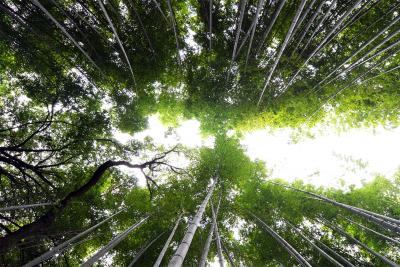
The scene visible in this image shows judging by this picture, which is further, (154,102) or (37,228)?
(154,102)

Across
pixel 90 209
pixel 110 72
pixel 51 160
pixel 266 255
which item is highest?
pixel 110 72

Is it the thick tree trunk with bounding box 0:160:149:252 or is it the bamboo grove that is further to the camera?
the bamboo grove

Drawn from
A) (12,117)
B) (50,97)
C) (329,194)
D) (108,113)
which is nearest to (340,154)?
(329,194)

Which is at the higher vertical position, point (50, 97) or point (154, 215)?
point (50, 97)

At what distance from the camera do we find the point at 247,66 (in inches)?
238

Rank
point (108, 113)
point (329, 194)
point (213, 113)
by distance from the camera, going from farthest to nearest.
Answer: point (213, 113), point (108, 113), point (329, 194)

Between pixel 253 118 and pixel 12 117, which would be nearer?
pixel 12 117

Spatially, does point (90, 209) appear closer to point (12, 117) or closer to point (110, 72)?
point (12, 117)

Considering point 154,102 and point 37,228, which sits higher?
point 154,102

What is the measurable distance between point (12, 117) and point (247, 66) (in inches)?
207

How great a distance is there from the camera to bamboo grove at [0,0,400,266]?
529 cm

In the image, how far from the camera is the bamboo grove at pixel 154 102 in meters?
5.29

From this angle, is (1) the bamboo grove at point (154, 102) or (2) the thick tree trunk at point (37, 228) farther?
(1) the bamboo grove at point (154, 102)

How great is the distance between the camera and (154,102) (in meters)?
6.91
